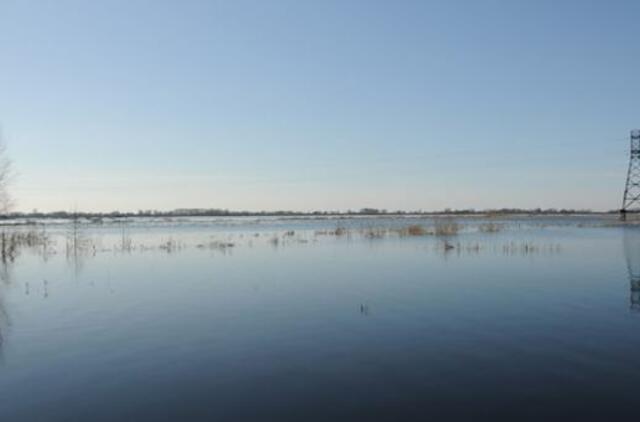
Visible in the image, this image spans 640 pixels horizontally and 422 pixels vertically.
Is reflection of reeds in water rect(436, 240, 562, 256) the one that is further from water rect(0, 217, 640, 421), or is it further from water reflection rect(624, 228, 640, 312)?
water rect(0, 217, 640, 421)

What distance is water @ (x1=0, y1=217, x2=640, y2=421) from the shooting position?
6.66 m

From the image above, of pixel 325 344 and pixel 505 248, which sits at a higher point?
pixel 505 248

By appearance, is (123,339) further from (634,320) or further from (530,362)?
(634,320)

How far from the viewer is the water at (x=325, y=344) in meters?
6.66

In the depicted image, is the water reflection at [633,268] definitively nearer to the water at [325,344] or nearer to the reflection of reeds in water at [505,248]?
the water at [325,344]

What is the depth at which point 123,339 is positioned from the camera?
33.3 feet

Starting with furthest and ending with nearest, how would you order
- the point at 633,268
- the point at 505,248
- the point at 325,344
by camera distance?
1. the point at 505,248
2. the point at 633,268
3. the point at 325,344

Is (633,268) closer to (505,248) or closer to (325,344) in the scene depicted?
(505,248)

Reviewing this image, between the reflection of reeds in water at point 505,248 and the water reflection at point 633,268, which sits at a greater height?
the reflection of reeds in water at point 505,248

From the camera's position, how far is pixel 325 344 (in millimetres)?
9586

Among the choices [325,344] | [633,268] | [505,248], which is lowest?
[325,344]

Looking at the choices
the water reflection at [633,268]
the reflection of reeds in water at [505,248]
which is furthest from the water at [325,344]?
the reflection of reeds in water at [505,248]

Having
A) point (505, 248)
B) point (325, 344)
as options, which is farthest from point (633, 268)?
point (325, 344)

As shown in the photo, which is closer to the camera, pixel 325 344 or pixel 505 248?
pixel 325 344
